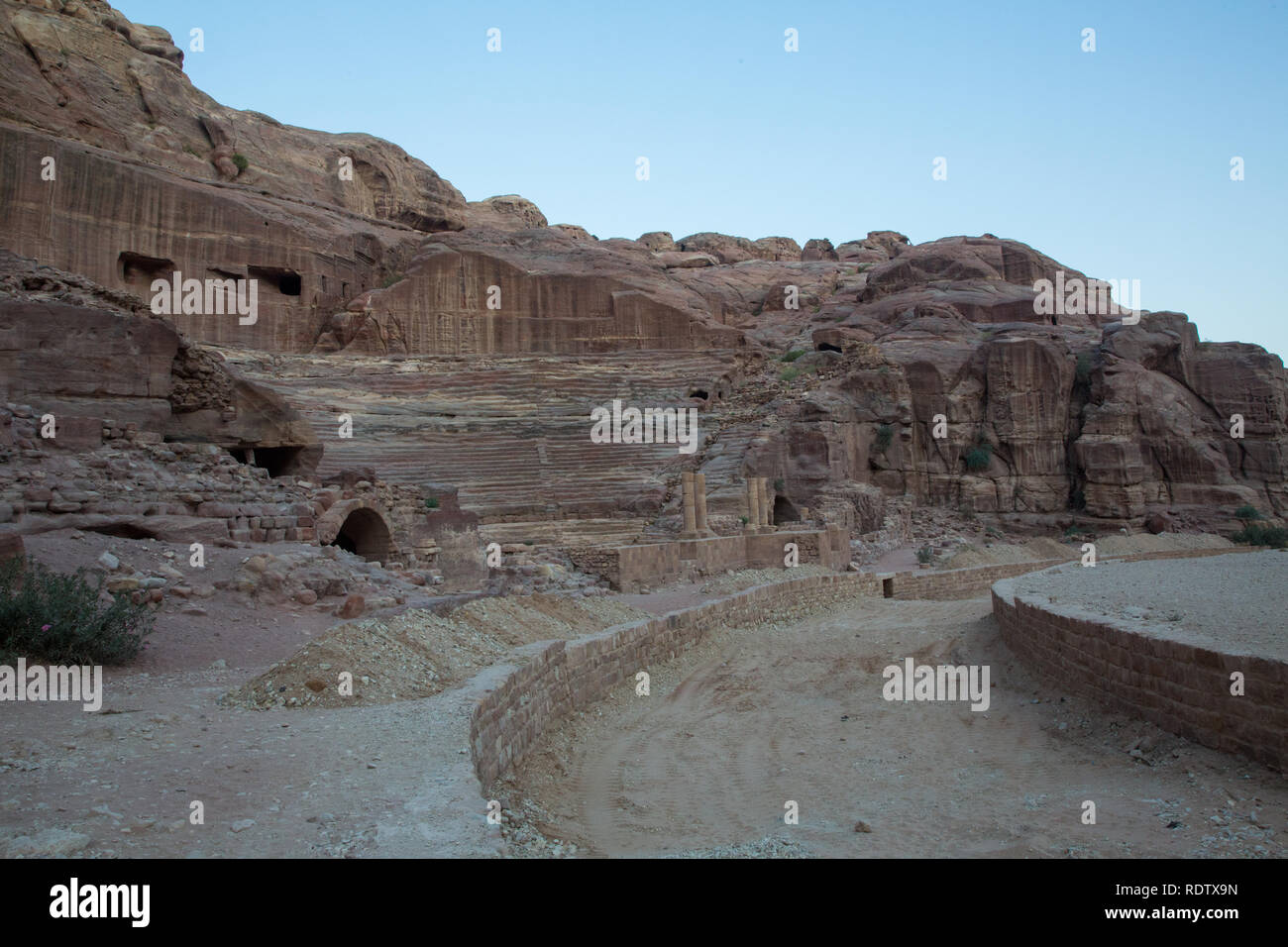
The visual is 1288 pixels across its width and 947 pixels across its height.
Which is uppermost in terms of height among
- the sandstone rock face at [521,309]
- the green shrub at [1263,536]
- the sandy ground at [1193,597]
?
the sandstone rock face at [521,309]

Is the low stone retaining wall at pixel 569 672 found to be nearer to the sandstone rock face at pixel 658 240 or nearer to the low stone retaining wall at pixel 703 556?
the low stone retaining wall at pixel 703 556

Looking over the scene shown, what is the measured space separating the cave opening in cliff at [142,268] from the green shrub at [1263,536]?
39189 mm

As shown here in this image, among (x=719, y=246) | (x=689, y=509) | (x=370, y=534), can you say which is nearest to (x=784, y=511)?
(x=689, y=509)

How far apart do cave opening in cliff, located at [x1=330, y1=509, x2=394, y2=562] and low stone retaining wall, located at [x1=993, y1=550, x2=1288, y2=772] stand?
10.6 m

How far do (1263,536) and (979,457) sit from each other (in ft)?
28.5

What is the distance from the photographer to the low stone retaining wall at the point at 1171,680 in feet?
17.1

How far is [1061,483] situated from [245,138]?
4371cm

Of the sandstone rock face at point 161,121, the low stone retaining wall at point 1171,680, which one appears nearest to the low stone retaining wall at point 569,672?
the low stone retaining wall at point 1171,680

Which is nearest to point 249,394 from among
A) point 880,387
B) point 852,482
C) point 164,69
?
point 852,482

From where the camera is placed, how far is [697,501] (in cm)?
2095

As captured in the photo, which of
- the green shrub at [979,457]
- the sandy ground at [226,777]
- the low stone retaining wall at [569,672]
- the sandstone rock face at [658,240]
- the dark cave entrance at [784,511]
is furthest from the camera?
the sandstone rock face at [658,240]

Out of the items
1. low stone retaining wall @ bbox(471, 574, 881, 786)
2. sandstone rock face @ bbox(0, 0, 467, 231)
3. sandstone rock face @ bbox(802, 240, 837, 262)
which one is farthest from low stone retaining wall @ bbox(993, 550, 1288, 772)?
sandstone rock face @ bbox(802, 240, 837, 262)

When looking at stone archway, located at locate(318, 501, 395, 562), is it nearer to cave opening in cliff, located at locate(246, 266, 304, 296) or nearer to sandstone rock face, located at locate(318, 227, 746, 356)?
sandstone rock face, located at locate(318, 227, 746, 356)

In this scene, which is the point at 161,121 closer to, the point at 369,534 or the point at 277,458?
the point at 277,458
